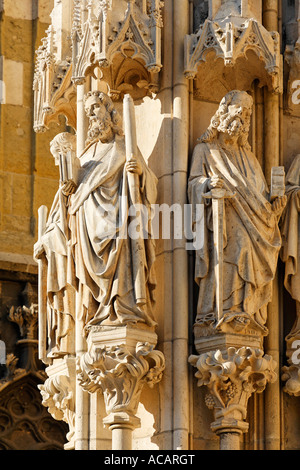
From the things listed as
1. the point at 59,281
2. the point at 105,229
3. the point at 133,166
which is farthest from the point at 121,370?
the point at 133,166

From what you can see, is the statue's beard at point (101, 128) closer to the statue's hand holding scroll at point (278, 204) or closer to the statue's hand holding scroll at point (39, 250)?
the statue's hand holding scroll at point (39, 250)

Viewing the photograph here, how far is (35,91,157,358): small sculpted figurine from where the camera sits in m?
12.5

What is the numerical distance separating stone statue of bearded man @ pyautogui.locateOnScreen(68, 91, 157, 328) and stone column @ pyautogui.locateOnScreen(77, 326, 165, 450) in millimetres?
101

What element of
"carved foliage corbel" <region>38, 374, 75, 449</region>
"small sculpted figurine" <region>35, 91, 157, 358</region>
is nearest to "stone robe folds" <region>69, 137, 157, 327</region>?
"small sculpted figurine" <region>35, 91, 157, 358</region>

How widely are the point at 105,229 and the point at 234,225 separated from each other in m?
0.86

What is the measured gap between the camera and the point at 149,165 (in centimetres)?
1318

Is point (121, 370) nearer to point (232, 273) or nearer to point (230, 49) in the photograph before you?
point (232, 273)

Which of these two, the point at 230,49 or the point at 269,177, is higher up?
the point at 230,49

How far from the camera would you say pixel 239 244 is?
12.6 metres

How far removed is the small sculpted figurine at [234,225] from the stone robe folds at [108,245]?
1.17ft

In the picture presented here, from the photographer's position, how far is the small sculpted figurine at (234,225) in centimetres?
1258
